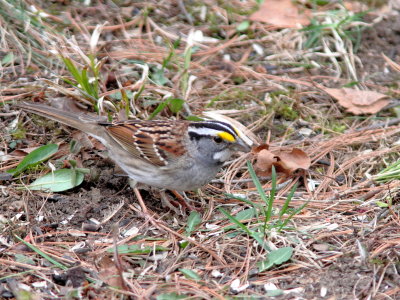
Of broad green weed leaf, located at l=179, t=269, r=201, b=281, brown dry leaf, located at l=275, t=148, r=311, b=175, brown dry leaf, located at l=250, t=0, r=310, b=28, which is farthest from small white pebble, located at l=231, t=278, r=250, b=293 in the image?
brown dry leaf, located at l=250, t=0, r=310, b=28

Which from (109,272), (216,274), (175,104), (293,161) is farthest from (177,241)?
(175,104)

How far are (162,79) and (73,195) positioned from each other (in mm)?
1763

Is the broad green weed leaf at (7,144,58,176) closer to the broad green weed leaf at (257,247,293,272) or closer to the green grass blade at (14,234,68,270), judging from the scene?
the green grass blade at (14,234,68,270)

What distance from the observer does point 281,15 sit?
24.3ft

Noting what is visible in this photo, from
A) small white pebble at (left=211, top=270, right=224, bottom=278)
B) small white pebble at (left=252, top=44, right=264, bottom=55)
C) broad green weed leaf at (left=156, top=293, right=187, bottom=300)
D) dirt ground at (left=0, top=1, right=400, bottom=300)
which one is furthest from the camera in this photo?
small white pebble at (left=252, top=44, right=264, bottom=55)

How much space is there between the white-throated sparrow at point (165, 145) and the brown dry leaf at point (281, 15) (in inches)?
105

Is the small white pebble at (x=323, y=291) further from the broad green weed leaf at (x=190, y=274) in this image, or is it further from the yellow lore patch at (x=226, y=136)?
the yellow lore patch at (x=226, y=136)

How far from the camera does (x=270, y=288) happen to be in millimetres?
4078

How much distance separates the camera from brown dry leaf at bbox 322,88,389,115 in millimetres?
6199

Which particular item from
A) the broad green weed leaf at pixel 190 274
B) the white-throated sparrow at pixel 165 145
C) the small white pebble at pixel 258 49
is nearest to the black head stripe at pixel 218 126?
the white-throated sparrow at pixel 165 145

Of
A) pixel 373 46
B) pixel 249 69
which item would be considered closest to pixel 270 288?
pixel 249 69

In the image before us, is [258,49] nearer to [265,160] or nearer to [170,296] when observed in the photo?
[265,160]

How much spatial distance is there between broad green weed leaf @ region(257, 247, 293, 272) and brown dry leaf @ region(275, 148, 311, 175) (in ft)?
3.72

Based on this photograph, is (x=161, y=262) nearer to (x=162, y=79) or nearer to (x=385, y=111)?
(x=162, y=79)
